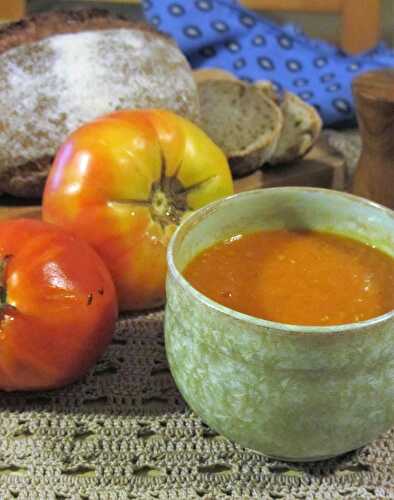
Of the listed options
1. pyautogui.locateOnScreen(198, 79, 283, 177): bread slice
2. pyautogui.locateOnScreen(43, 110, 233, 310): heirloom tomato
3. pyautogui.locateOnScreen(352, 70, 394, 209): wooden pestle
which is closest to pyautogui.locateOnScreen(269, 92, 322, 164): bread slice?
pyautogui.locateOnScreen(198, 79, 283, 177): bread slice

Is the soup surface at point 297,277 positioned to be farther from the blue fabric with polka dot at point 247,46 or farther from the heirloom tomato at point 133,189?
the blue fabric with polka dot at point 247,46

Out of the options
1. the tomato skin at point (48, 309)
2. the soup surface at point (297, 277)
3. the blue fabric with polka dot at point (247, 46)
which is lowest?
the blue fabric with polka dot at point (247, 46)

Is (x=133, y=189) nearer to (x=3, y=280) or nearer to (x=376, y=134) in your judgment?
(x=3, y=280)

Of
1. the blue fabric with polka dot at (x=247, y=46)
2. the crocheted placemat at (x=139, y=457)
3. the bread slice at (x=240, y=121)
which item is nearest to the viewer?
the crocheted placemat at (x=139, y=457)

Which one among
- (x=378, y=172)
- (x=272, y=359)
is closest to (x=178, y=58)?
(x=378, y=172)

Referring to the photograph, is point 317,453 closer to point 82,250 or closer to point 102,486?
point 102,486

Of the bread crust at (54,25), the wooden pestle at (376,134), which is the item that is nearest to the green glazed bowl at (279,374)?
the wooden pestle at (376,134)
